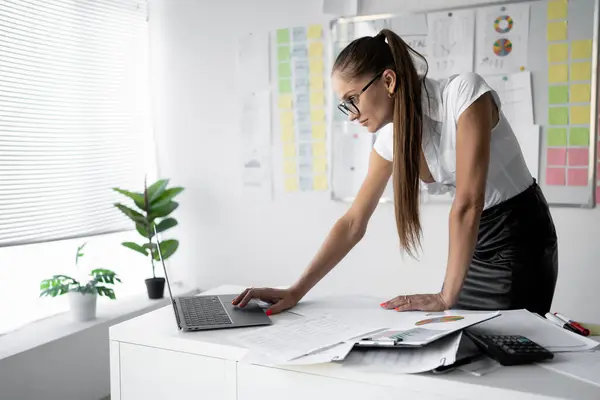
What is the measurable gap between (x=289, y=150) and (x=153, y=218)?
32.1 inches

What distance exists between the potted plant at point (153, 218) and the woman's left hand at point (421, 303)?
1.96m

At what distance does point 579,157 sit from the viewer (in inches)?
100

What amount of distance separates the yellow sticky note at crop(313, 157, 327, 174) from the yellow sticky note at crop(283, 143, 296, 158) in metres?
0.14

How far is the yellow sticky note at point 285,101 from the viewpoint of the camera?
3.17m

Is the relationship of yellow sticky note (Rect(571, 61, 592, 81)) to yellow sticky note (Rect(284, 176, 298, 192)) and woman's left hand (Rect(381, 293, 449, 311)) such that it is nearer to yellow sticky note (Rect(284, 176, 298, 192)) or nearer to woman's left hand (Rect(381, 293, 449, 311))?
yellow sticky note (Rect(284, 176, 298, 192))

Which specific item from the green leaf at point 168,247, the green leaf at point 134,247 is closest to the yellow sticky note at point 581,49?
the green leaf at point 168,247

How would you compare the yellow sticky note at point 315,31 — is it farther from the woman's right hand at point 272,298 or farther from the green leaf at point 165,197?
the woman's right hand at point 272,298

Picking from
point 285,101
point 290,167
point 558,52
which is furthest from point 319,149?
point 558,52

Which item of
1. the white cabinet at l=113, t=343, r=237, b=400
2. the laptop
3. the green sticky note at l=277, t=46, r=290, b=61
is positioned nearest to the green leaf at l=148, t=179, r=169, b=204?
the green sticky note at l=277, t=46, r=290, b=61

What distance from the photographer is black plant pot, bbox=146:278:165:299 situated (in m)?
3.21

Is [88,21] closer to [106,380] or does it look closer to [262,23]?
[262,23]

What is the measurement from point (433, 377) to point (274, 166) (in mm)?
2328

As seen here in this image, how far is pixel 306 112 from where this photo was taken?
123 inches

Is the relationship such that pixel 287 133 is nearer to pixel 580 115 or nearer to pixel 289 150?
pixel 289 150
